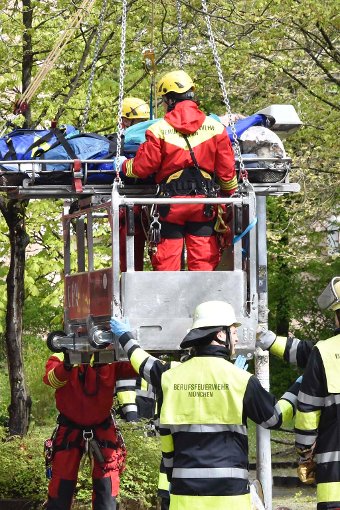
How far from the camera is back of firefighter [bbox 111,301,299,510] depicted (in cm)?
717

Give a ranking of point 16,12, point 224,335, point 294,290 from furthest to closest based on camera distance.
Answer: point 294,290
point 16,12
point 224,335

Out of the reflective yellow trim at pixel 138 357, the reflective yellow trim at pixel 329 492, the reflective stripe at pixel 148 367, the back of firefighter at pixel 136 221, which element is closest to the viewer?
the reflective yellow trim at pixel 329 492

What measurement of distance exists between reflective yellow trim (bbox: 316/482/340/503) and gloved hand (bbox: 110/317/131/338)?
1.69 metres

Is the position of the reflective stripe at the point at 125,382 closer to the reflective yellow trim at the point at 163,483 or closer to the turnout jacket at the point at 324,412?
the reflective yellow trim at the point at 163,483

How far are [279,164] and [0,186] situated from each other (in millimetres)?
2051

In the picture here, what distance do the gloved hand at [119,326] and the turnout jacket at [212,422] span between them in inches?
38.0

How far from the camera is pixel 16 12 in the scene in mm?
14688

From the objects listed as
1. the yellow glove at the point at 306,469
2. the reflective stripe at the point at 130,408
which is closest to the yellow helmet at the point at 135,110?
the reflective stripe at the point at 130,408

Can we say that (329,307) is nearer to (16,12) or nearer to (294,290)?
(16,12)

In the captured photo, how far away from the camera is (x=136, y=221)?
367 inches

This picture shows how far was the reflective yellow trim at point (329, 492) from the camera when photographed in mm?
7383

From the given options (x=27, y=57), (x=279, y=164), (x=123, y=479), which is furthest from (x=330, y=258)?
(x=279, y=164)

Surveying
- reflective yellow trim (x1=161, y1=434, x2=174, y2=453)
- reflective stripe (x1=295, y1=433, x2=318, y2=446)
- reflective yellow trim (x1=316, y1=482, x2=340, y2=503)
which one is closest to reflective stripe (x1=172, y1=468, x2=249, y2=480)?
reflective yellow trim (x1=161, y1=434, x2=174, y2=453)

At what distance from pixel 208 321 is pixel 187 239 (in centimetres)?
171
